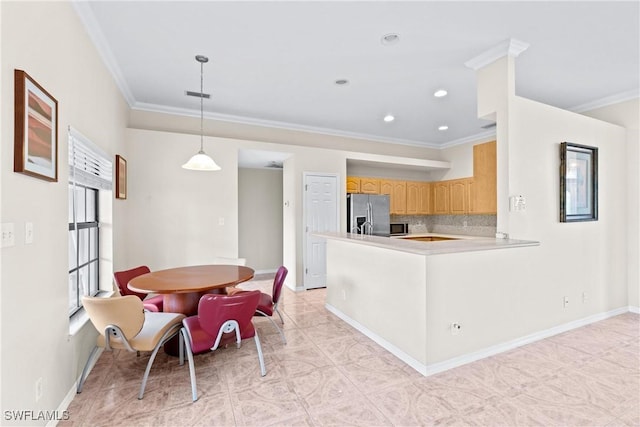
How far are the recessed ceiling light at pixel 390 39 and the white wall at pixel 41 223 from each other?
242 centimetres

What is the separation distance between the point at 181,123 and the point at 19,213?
11.2ft

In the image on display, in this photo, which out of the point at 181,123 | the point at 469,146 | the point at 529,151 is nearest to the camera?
the point at 529,151

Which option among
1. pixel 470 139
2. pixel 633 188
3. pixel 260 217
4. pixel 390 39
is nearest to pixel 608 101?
pixel 633 188

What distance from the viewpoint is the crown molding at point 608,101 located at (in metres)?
3.81

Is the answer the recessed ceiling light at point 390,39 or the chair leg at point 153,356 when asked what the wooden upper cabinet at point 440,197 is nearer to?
the recessed ceiling light at point 390,39

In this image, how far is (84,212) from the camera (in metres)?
2.85

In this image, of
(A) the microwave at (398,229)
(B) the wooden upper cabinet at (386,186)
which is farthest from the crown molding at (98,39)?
(A) the microwave at (398,229)

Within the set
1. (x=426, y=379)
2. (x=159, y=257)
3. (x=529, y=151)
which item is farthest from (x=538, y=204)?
(x=159, y=257)

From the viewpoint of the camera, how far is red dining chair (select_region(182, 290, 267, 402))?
6.97 ft

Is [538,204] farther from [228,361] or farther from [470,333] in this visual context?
[228,361]

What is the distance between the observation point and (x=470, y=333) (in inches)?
102

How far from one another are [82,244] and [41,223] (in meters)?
1.23

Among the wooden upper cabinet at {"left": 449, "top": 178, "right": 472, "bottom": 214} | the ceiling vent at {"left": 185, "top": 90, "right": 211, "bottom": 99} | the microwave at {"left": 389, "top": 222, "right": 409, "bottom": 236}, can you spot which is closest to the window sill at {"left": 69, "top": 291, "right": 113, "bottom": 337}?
the ceiling vent at {"left": 185, "top": 90, "right": 211, "bottom": 99}

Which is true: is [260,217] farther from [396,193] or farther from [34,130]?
[34,130]
